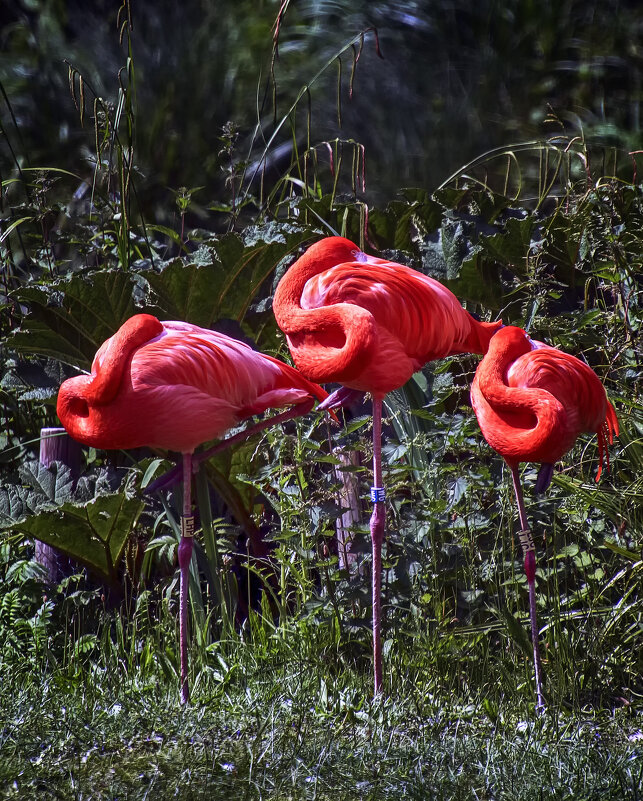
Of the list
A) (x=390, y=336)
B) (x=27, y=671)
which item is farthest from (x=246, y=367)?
(x=27, y=671)

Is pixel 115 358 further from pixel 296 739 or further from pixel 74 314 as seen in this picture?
pixel 296 739

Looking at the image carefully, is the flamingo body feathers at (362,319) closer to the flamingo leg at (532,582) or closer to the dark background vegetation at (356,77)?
the flamingo leg at (532,582)

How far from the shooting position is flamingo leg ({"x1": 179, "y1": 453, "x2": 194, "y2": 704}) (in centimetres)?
245

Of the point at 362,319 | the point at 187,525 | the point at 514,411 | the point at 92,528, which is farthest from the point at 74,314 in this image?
the point at 514,411

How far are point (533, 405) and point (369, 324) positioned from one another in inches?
18.4

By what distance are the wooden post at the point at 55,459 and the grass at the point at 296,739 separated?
25.3 inches

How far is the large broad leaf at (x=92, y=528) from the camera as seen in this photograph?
3.10m

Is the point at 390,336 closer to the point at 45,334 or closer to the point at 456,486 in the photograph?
the point at 456,486

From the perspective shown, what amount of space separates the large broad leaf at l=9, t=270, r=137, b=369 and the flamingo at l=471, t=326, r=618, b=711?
1379 mm

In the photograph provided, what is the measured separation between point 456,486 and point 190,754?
113 cm

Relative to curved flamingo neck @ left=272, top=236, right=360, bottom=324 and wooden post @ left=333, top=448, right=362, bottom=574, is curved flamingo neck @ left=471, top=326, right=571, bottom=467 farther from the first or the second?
wooden post @ left=333, top=448, right=362, bottom=574

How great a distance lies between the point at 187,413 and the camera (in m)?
2.41

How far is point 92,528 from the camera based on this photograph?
3.20 m

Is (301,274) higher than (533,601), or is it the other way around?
(301,274)
